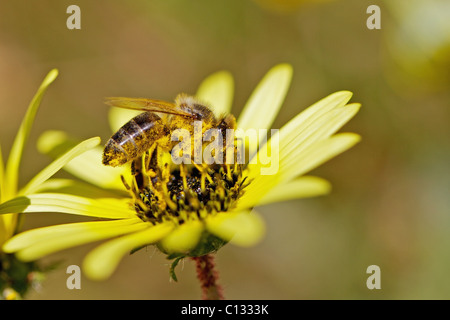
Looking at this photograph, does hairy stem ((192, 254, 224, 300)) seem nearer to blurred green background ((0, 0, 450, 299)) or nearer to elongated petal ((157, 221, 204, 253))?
elongated petal ((157, 221, 204, 253))

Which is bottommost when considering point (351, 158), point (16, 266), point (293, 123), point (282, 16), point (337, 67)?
point (16, 266)

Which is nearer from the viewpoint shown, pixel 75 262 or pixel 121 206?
pixel 121 206

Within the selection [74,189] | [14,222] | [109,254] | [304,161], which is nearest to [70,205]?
[14,222]

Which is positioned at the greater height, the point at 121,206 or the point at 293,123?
the point at 293,123

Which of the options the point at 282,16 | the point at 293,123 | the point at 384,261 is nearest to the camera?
the point at 293,123

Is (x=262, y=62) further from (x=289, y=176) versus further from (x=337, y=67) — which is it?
(x=289, y=176)

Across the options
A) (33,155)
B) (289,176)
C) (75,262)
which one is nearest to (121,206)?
(289,176)

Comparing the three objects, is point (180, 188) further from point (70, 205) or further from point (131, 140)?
point (70, 205)
